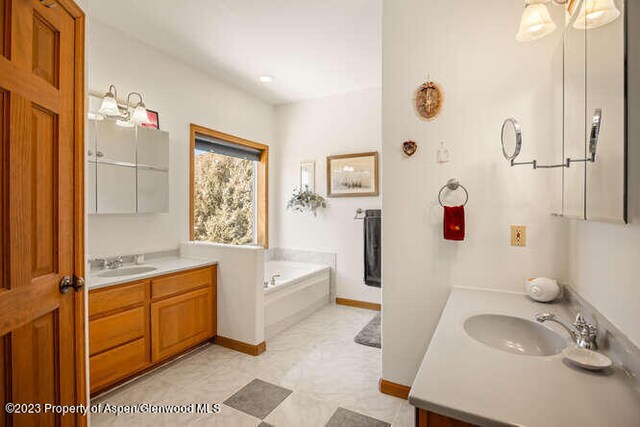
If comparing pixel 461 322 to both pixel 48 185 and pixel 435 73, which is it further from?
pixel 48 185

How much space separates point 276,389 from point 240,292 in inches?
33.0

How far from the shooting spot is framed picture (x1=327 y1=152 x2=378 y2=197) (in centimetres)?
374

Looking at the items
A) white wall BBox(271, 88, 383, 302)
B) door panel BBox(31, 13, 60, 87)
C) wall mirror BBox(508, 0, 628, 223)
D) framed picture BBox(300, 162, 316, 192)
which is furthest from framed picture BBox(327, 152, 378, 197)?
door panel BBox(31, 13, 60, 87)

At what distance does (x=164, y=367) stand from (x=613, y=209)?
2786mm

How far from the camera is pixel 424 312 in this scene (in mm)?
1903

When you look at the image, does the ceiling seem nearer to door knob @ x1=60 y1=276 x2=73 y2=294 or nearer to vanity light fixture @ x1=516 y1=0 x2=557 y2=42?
vanity light fixture @ x1=516 y1=0 x2=557 y2=42

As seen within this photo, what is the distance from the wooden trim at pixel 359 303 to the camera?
3777 mm

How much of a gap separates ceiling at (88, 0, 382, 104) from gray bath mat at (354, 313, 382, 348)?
8.77ft

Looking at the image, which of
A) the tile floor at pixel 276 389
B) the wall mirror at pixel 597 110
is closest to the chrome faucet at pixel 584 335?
the wall mirror at pixel 597 110

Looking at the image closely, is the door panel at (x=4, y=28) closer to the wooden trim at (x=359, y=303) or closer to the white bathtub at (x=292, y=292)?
the white bathtub at (x=292, y=292)

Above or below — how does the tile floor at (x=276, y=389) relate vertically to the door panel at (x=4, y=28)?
below

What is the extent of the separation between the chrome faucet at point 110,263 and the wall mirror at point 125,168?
1.25 feet

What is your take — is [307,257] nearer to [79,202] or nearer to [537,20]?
[79,202]

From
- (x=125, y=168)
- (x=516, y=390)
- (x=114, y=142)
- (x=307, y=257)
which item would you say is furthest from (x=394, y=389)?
(x=114, y=142)
